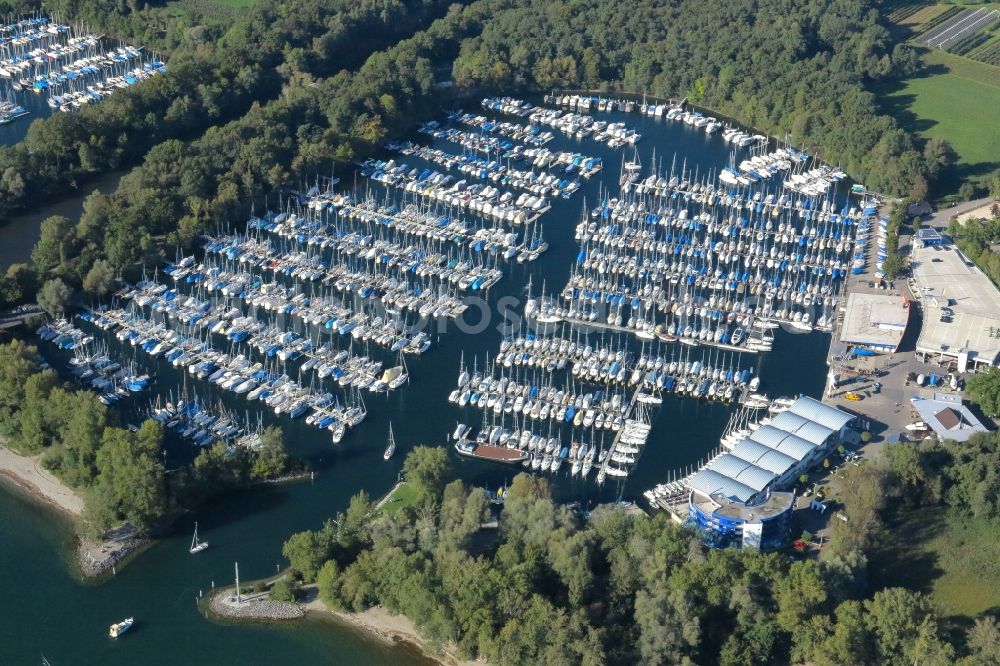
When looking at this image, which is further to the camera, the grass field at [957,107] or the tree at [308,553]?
the grass field at [957,107]

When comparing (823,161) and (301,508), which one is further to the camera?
(823,161)

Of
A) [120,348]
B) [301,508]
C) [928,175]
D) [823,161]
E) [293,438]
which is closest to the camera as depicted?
[301,508]

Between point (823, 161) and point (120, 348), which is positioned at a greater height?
point (823, 161)

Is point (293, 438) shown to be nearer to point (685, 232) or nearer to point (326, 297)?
Answer: point (326, 297)

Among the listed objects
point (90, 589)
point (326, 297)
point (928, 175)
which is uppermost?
point (928, 175)

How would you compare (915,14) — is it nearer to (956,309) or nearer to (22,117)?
(956,309)

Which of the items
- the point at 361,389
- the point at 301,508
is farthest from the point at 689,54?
the point at 301,508

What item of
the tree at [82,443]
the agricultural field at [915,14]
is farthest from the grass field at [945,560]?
the agricultural field at [915,14]

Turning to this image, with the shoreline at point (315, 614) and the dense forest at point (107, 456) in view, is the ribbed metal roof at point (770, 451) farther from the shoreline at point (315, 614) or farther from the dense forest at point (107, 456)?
the dense forest at point (107, 456)
